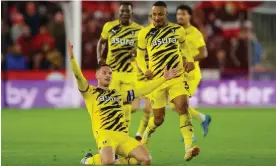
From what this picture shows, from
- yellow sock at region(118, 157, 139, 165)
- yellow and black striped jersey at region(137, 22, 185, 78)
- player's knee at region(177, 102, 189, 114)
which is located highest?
yellow and black striped jersey at region(137, 22, 185, 78)

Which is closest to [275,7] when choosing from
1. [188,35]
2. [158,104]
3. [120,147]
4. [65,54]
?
[65,54]

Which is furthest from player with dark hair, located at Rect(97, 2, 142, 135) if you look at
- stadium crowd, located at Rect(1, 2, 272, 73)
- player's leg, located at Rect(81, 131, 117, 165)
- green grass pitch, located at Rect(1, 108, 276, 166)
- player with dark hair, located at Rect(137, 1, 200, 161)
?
stadium crowd, located at Rect(1, 2, 272, 73)

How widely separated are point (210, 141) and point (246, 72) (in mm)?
11348

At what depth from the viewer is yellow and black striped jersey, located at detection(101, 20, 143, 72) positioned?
14375 mm

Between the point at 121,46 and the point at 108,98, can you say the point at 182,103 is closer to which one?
the point at 108,98

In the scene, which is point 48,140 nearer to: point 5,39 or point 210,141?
point 210,141

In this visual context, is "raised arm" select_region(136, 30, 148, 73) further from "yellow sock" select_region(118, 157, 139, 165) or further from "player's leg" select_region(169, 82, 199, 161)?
"yellow sock" select_region(118, 157, 139, 165)

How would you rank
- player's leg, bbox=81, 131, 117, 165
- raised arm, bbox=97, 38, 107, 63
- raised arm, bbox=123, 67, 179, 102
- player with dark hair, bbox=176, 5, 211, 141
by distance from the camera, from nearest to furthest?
player's leg, bbox=81, 131, 117, 165, raised arm, bbox=123, 67, 179, 102, player with dark hair, bbox=176, 5, 211, 141, raised arm, bbox=97, 38, 107, 63

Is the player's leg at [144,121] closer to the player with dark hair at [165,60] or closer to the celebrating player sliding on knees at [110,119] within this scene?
the player with dark hair at [165,60]

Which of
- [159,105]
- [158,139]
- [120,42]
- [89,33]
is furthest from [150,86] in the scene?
[89,33]

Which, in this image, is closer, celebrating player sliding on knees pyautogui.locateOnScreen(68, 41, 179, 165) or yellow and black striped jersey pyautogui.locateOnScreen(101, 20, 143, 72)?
celebrating player sliding on knees pyautogui.locateOnScreen(68, 41, 179, 165)

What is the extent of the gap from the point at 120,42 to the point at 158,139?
1693 mm

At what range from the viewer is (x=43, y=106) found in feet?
80.4

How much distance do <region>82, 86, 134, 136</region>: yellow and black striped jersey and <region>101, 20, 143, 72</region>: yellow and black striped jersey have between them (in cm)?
416
